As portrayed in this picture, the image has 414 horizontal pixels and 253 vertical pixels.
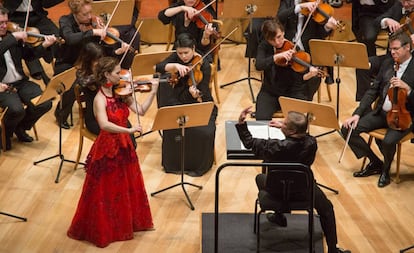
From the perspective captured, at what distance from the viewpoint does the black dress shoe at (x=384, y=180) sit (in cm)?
652

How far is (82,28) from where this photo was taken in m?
7.12

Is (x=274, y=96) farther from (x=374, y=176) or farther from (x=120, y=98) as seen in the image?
(x=120, y=98)

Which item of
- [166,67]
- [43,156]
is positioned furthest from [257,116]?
[43,156]

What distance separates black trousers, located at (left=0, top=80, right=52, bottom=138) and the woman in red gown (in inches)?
56.1

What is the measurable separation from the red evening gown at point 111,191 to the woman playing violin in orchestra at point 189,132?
0.90 m

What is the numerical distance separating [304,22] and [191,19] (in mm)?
1004

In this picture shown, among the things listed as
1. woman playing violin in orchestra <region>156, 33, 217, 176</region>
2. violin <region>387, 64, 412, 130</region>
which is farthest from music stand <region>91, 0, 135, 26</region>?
violin <region>387, 64, 412, 130</region>

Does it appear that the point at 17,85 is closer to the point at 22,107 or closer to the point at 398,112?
the point at 22,107

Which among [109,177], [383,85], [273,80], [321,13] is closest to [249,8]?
[321,13]

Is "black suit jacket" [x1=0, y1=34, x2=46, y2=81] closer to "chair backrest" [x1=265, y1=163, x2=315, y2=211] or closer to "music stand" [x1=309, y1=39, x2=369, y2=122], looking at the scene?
"music stand" [x1=309, y1=39, x2=369, y2=122]

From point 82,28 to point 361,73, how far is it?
8.40ft

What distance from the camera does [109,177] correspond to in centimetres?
561

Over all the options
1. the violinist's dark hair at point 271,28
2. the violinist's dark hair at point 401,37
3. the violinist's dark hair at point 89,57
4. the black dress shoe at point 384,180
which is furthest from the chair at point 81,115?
the violinist's dark hair at point 401,37

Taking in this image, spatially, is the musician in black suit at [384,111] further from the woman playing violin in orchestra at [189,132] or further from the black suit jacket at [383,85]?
the woman playing violin in orchestra at [189,132]
